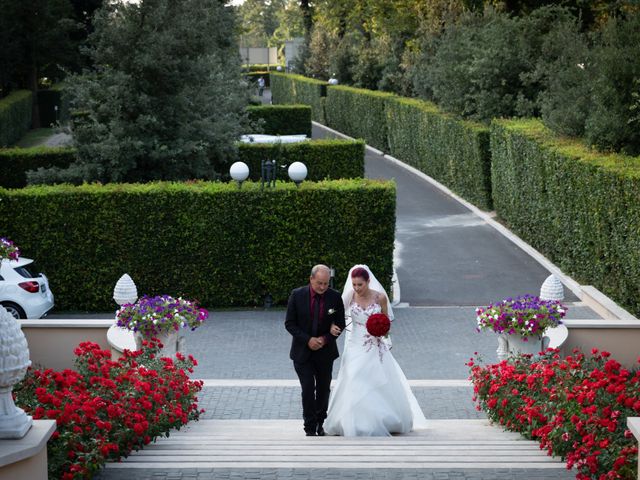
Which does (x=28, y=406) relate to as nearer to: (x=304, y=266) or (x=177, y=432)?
(x=177, y=432)

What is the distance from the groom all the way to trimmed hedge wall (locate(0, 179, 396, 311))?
848 cm

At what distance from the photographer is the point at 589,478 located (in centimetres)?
768

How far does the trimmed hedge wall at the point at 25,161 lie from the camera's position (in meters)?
25.5

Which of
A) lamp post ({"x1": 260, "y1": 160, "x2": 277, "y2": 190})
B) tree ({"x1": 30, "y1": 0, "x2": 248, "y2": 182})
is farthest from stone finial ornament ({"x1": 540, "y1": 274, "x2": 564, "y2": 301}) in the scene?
tree ({"x1": 30, "y1": 0, "x2": 248, "y2": 182})

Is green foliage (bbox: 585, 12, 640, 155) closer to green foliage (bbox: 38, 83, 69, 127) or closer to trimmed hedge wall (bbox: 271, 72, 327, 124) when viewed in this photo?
trimmed hedge wall (bbox: 271, 72, 327, 124)

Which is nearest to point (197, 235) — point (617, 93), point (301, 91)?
point (617, 93)

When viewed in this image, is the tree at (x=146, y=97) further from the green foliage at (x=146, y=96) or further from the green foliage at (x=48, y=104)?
the green foliage at (x=48, y=104)

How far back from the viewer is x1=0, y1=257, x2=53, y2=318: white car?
17.2 metres

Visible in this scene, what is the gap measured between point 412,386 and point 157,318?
3.70m

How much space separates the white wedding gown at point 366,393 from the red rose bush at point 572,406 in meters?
0.97

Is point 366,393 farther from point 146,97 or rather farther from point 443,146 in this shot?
point 443,146

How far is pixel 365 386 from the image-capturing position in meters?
11.0

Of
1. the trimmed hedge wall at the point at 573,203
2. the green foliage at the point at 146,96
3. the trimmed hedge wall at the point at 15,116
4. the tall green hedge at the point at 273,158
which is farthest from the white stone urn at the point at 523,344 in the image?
the trimmed hedge wall at the point at 15,116

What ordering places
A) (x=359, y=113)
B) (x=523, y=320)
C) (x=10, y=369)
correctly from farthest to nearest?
1. (x=359, y=113)
2. (x=523, y=320)
3. (x=10, y=369)
